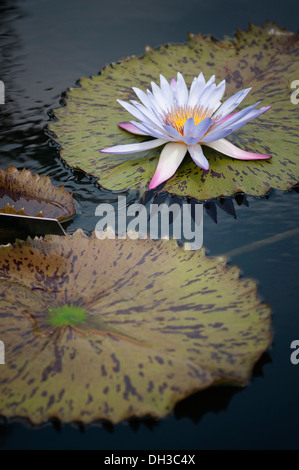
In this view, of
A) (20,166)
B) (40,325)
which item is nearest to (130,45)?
(20,166)

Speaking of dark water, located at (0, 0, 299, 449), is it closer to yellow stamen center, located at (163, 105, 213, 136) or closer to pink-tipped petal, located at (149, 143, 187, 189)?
pink-tipped petal, located at (149, 143, 187, 189)

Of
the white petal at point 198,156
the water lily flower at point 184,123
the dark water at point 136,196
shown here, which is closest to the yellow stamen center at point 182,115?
the water lily flower at point 184,123

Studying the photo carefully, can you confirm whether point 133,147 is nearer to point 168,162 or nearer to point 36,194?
point 168,162

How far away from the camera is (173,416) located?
117cm

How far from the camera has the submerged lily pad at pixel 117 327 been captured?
1149 millimetres

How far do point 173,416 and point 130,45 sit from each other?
2.22 meters

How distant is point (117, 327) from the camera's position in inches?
50.7

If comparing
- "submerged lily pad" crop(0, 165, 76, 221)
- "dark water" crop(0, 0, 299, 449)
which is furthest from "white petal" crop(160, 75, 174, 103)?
"submerged lily pad" crop(0, 165, 76, 221)

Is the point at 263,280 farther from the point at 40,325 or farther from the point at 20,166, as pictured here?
the point at 20,166

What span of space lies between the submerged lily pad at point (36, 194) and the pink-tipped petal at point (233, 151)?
58cm

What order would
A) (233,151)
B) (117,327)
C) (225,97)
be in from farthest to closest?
(225,97)
(233,151)
(117,327)

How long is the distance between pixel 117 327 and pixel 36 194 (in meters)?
0.70

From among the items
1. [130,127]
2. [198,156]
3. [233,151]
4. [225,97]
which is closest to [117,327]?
[198,156]

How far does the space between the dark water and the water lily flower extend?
18 cm
